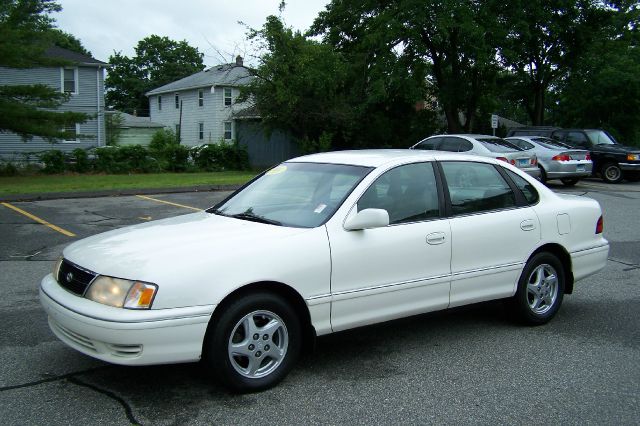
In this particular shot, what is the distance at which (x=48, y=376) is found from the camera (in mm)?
4234

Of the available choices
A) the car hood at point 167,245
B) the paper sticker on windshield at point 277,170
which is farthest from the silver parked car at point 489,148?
the car hood at point 167,245

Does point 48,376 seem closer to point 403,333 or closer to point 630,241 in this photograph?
point 403,333

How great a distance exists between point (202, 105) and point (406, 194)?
139 feet

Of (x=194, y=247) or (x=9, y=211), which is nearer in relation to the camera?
(x=194, y=247)

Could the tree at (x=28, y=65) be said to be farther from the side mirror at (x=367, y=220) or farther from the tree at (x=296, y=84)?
the side mirror at (x=367, y=220)

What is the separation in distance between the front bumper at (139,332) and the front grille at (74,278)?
13 centimetres

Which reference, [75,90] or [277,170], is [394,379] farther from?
[75,90]

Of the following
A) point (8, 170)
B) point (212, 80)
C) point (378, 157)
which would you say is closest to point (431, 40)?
point (8, 170)

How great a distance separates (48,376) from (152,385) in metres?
0.77

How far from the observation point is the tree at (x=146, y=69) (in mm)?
77688

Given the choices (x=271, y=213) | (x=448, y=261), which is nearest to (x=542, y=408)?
(x=448, y=261)

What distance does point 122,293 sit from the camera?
3670 mm

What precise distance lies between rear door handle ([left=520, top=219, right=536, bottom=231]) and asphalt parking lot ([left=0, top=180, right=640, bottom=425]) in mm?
823

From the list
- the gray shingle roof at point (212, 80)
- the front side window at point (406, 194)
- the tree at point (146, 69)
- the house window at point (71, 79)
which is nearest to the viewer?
the front side window at point (406, 194)
